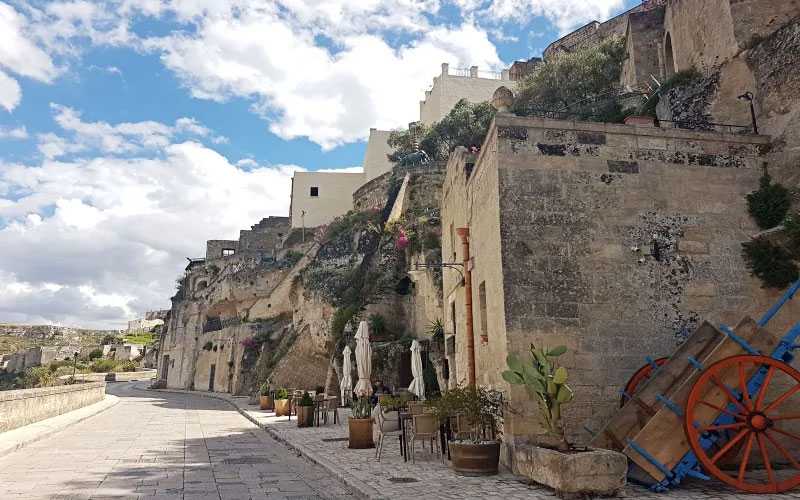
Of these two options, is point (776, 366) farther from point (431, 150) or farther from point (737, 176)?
point (431, 150)

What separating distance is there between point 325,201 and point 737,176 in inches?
1620

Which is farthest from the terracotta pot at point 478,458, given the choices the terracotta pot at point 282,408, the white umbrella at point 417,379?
the terracotta pot at point 282,408

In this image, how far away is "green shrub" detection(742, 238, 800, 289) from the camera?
815cm

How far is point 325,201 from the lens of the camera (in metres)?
48.0

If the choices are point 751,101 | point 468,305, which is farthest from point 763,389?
point 751,101

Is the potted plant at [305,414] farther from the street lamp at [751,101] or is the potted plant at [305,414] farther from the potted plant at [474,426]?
the street lamp at [751,101]

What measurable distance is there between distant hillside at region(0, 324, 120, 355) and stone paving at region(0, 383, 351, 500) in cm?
6987

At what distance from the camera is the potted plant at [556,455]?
18.7 feet

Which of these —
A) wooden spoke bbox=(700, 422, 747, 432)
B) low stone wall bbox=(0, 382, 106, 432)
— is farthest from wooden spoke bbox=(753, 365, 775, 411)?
low stone wall bbox=(0, 382, 106, 432)

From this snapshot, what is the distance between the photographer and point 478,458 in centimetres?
727

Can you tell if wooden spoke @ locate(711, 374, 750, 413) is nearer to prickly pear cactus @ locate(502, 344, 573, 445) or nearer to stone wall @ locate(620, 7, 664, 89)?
prickly pear cactus @ locate(502, 344, 573, 445)

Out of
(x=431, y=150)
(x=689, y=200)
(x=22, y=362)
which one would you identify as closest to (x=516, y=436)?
(x=689, y=200)

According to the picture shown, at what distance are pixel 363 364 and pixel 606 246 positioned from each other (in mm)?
6663

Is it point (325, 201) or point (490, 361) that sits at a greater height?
point (325, 201)
